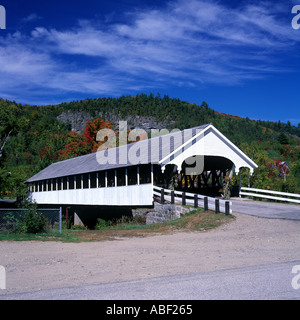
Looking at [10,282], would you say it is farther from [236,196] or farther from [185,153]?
[236,196]

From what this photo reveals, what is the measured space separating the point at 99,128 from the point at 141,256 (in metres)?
56.3

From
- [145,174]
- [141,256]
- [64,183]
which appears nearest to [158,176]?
[145,174]

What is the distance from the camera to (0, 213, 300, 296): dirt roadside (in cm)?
762

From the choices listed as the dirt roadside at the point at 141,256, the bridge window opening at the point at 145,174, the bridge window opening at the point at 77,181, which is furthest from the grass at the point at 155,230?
the bridge window opening at the point at 77,181

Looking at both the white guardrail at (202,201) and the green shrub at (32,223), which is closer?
the green shrub at (32,223)

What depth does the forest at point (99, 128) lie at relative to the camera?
137 ft

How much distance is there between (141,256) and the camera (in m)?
9.88

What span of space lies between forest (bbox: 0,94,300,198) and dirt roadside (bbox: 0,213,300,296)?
22.2 meters

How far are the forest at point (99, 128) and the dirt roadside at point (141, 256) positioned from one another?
72.8 ft

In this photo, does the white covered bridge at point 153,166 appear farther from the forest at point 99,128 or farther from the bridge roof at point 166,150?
the forest at point 99,128

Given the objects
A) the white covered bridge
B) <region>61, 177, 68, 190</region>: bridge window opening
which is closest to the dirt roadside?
the white covered bridge

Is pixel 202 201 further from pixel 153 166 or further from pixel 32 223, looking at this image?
pixel 32 223

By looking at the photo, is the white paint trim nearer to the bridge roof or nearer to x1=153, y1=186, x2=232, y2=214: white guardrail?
x1=153, y1=186, x2=232, y2=214: white guardrail
